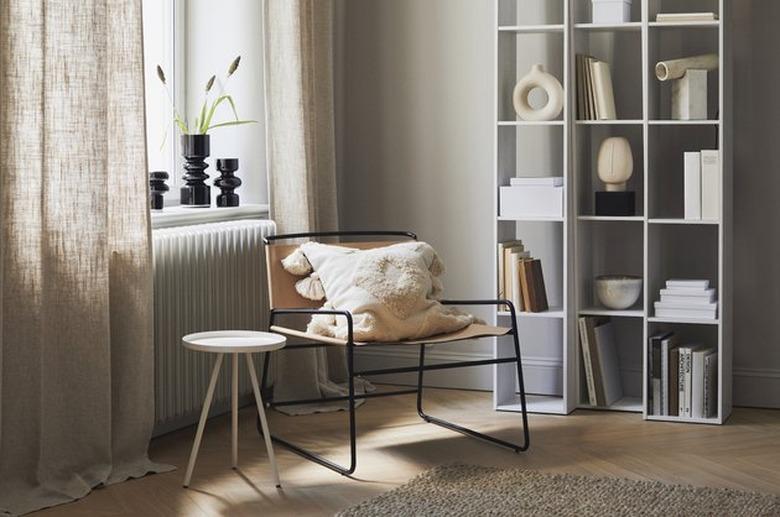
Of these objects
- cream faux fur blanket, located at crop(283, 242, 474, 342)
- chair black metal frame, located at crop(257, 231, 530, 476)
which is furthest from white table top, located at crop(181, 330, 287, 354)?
cream faux fur blanket, located at crop(283, 242, 474, 342)

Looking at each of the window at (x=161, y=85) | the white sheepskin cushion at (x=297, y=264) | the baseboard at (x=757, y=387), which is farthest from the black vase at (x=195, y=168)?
the baseboard at (x=757, y=387)

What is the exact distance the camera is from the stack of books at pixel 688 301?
4527 millimetres

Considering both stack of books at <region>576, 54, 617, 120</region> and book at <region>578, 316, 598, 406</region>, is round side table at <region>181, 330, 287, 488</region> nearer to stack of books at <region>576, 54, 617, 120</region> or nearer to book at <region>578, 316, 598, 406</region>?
book at <region>578, 316, 598, 406</region>

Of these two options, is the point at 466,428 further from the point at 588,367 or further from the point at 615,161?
the point at 615,161

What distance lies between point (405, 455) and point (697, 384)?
125 cm

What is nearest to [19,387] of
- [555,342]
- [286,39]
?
[286,39]

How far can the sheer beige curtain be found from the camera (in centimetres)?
334

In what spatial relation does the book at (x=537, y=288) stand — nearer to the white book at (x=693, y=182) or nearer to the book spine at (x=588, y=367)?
the book spine at (x=588, y=367)

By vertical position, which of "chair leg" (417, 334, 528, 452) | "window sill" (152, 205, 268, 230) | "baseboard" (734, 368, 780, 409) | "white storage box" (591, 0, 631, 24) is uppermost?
"white storage box" (591, 0, 631, 24)

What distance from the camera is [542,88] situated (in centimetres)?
472

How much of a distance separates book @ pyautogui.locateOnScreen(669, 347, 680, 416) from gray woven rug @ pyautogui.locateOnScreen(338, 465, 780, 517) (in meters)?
1.01

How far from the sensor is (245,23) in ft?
16.0

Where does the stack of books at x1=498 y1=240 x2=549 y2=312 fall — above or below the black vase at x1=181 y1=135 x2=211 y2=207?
below

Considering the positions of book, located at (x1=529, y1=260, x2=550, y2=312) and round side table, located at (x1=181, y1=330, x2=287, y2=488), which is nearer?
round side table, located at (x1=181, y1=330, x2=287, y2=488)
